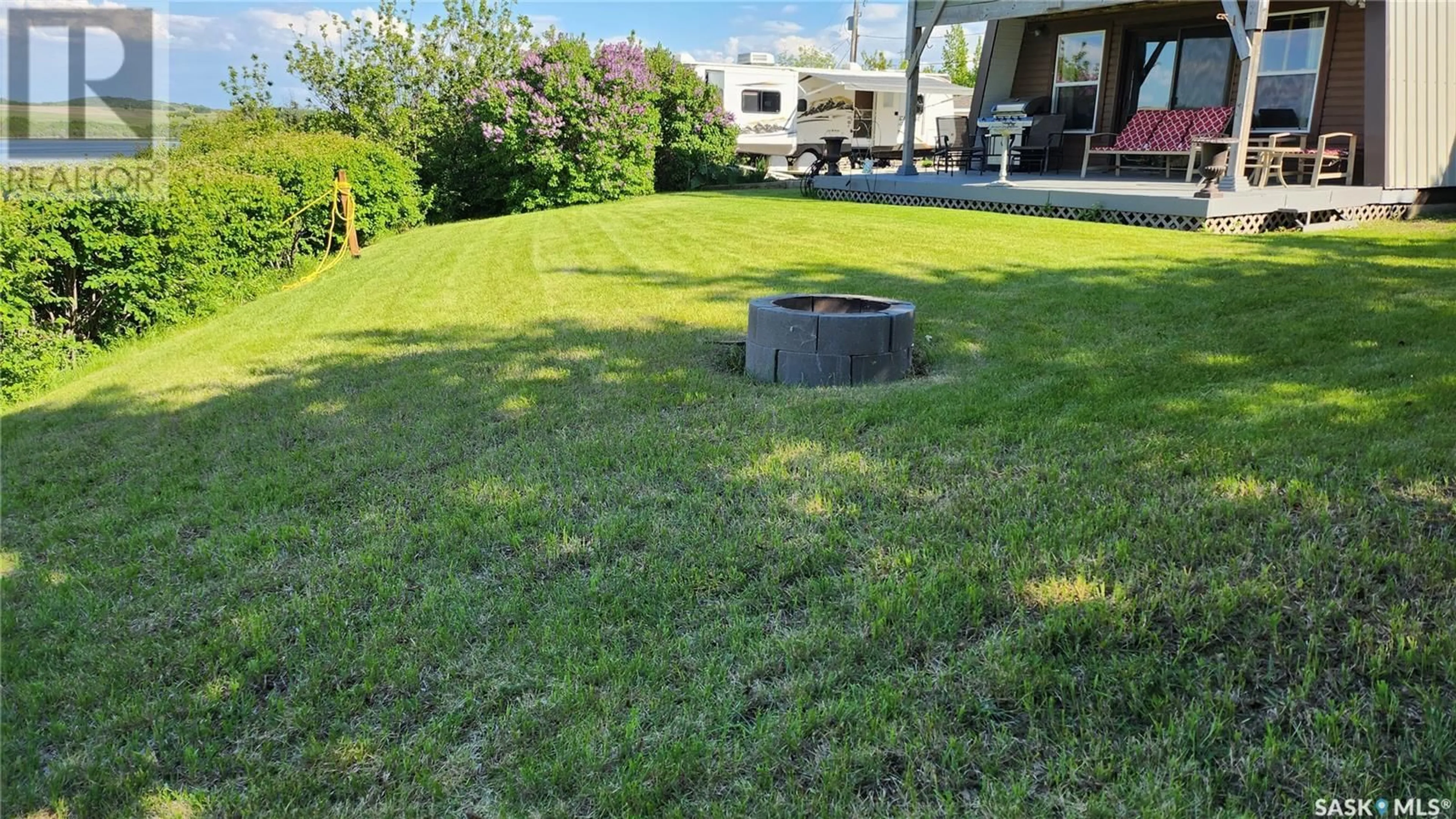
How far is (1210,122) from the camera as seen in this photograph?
12531 mm

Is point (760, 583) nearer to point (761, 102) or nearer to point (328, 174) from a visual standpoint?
point (328, 174)

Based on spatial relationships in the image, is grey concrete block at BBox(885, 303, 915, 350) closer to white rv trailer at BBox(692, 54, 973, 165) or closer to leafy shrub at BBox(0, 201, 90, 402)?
leafy shrub at BBox(0, 201, 90, 402)

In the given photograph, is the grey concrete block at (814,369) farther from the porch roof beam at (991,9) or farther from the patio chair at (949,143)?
the patio chair at (949,143)

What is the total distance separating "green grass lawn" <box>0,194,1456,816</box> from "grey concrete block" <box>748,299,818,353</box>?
0.86ft

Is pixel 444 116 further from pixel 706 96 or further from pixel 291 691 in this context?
pixel 291 691

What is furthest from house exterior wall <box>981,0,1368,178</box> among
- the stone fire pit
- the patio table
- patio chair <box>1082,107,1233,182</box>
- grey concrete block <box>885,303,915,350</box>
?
the stone fire pit

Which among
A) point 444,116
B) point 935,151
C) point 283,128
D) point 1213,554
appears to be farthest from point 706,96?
point 1213,554

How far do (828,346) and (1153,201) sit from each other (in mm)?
6941

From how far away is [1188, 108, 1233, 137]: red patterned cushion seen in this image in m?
12.4

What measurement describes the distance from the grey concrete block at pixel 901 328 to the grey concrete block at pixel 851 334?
0.05 metres

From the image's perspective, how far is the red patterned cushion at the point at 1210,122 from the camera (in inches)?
486

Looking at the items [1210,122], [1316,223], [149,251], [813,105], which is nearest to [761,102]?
[813,105]

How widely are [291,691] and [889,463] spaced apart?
6.82ft

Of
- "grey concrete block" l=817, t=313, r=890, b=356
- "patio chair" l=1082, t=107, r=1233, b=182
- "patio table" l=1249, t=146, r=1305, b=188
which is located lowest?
"grey concrete block" l=817, t=313, r=890, b=356
